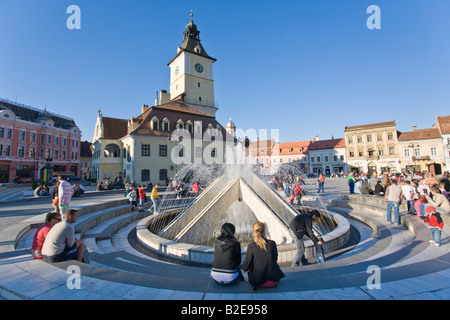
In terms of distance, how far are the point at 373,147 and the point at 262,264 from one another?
55.1 metres

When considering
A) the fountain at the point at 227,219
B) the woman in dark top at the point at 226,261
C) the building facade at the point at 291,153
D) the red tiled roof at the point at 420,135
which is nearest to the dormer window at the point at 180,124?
the fountain at the point at 227,219

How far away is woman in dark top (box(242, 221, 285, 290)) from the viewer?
3.16 meters

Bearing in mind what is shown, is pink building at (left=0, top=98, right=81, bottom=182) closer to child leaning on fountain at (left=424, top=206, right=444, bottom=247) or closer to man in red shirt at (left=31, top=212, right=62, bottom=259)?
man in red shirt at (left=31, top=212, right=62, bottom=259)

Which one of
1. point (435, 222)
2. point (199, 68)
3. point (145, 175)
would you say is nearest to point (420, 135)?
point (199, 68)

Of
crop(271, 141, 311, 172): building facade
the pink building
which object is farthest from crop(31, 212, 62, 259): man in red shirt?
crop(271, 141, 311, 172): building facade

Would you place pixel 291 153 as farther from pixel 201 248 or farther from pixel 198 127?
pixel 201 248

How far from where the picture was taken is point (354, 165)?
49875 mm

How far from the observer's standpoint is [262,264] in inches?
126

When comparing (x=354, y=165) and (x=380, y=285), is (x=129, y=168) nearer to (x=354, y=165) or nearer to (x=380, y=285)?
(x=380, y=285)

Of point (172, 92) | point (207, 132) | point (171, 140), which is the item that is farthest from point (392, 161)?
point (172, 92)

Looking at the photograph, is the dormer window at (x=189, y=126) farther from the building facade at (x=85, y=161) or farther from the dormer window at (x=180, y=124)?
the building facade at (x=85, y=161)

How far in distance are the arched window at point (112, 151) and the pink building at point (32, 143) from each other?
10880 mm

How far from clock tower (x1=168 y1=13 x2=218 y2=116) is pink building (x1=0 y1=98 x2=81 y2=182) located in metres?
26.6
